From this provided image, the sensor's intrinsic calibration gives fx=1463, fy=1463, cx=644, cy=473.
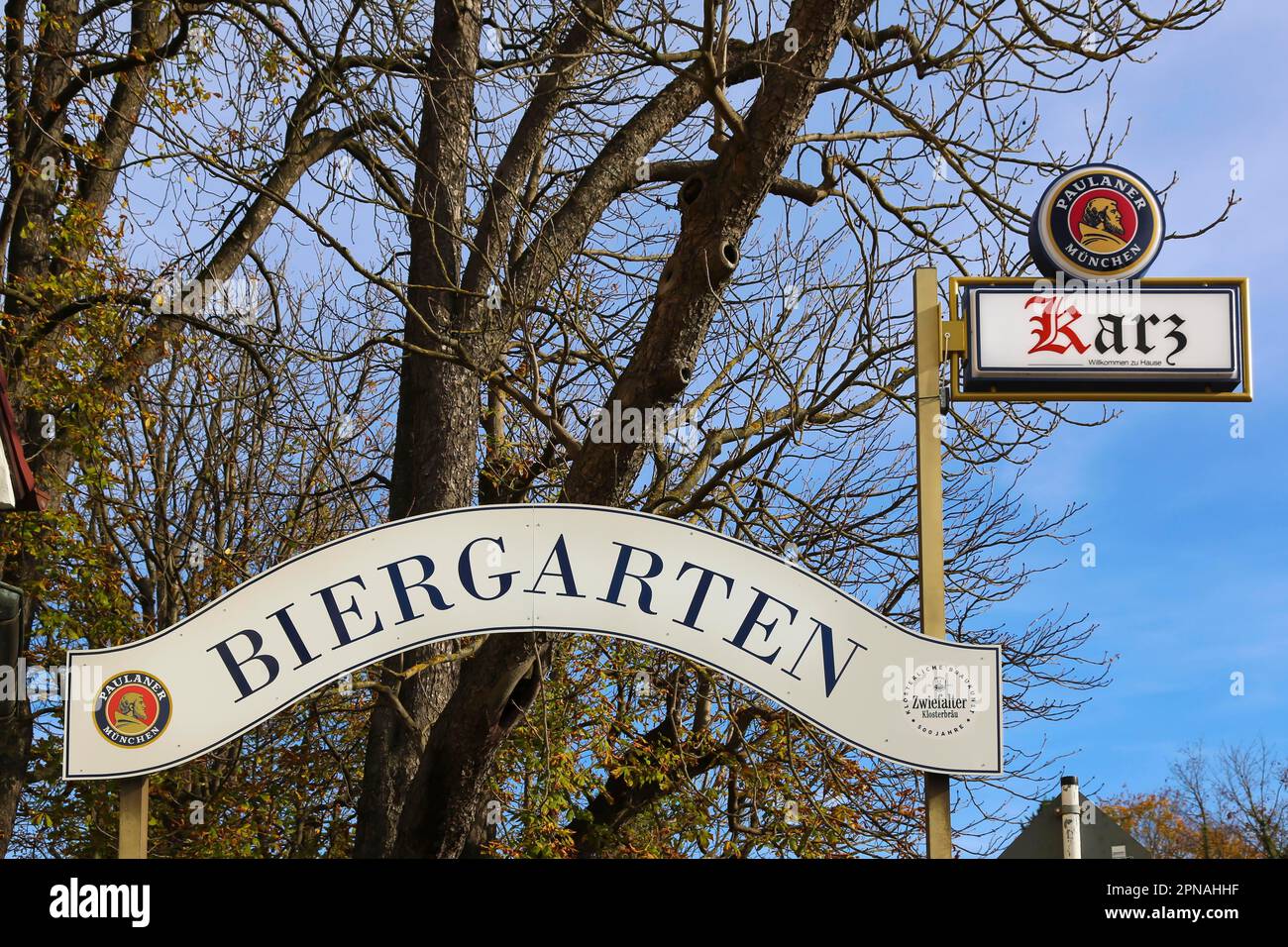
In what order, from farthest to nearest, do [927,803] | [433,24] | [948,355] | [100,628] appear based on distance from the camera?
1. [100,628]
2. [433,24]
3. [948,355]
4. [927,803]

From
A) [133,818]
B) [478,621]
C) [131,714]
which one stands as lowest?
[133,818]

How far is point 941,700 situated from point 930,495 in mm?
1133

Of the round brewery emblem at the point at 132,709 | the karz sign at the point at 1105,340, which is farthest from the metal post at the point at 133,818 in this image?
the karz sign at the point at 1105,340

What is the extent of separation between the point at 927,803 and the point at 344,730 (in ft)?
31.1

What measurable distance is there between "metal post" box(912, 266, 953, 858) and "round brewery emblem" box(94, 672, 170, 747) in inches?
157

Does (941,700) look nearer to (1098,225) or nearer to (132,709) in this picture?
(1098,225)

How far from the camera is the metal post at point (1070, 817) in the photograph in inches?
267

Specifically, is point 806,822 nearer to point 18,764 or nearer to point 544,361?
point 544,361

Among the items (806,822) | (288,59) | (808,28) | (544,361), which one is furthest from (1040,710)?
(288,59)

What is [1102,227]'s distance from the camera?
26.1 ft

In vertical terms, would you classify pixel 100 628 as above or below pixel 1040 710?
above

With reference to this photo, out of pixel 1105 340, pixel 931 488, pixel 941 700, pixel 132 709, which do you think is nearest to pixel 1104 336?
pixel 1105 340

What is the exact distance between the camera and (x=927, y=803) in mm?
7520

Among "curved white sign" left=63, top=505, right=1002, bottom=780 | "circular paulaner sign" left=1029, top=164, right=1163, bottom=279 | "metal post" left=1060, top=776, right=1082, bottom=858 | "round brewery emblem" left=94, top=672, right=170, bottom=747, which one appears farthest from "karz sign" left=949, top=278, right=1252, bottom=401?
"round brewery emblem" left=94, top=672, right=170, bottom=747
